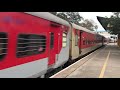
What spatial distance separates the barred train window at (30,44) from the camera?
6.30m

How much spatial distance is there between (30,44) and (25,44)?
17.2 inches

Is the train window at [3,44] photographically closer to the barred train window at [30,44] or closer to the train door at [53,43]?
the barred train window at [30,44]

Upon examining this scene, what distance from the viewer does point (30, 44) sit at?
7.13 m

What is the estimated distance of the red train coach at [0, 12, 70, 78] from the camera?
212 inches

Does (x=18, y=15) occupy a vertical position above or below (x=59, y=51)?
above

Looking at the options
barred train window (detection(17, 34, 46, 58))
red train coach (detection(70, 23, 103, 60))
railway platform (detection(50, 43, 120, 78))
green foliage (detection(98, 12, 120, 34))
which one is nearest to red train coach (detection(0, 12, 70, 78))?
barred train window (detection(17, 34, 46, 58))

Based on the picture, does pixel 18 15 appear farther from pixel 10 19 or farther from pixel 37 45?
pixel 37 45

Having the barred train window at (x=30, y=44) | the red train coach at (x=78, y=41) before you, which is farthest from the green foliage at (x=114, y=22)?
the barred train window at (x=30, y=44)

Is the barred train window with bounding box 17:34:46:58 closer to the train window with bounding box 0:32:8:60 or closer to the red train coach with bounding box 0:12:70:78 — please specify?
the red train coach with bounding box 0:12:70:78

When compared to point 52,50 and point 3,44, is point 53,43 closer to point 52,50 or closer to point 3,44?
point 52,50
